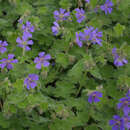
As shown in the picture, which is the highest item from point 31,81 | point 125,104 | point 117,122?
point 31,81

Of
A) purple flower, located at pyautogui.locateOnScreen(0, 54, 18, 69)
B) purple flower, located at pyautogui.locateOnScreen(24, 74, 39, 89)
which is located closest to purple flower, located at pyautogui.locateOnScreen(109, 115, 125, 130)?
purple flower, located at pyautogui.locateOnScreen(24, 74, 39, 89)

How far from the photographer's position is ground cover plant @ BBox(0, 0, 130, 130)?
6.79 ft

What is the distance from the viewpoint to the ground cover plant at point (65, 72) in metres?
2.07

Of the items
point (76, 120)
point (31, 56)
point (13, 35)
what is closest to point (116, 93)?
point (76, 120)

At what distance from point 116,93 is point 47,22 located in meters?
0.99

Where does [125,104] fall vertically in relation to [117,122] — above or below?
above

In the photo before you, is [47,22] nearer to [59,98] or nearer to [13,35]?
[13,35]

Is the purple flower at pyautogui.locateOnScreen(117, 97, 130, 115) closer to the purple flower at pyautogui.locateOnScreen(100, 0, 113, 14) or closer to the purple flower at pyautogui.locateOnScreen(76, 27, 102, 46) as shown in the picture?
the purple flower at pyautogui.locateOnScreen(76, 27, 102, 46)

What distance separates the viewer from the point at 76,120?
2111mm

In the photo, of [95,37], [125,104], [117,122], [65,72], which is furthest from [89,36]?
[117,122]

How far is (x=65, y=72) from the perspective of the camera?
249 centimetres

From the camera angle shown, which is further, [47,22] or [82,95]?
[47,22]

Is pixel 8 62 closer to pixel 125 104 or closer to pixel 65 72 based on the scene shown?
pixel 65 72

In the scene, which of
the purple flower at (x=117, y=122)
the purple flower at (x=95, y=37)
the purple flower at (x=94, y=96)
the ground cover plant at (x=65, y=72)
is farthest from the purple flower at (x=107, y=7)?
the purple flower at (x=117, y=122)
